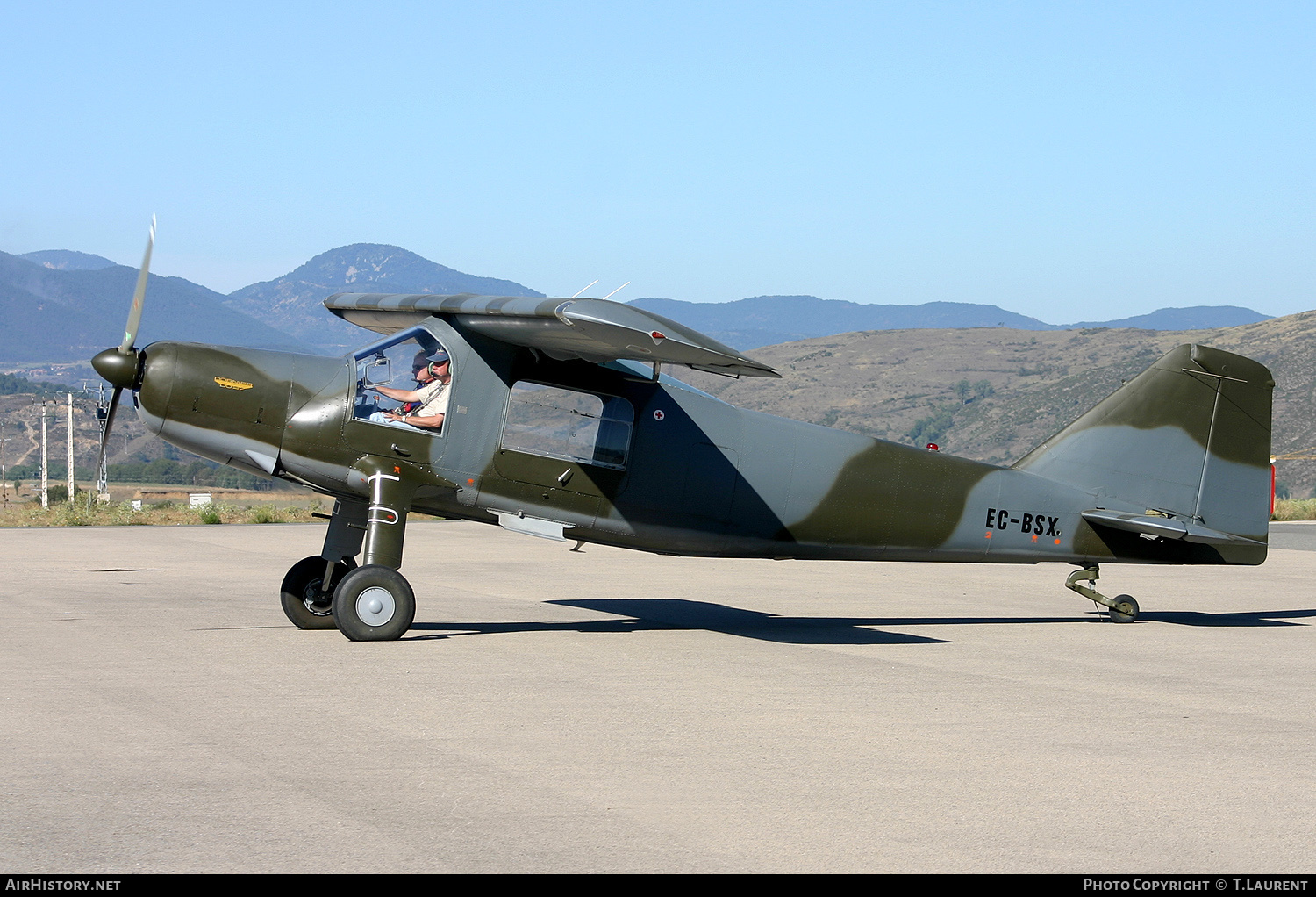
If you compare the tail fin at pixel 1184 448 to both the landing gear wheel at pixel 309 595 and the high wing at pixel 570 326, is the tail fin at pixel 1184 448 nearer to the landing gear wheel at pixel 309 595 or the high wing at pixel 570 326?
the high wing at pixel 570 326

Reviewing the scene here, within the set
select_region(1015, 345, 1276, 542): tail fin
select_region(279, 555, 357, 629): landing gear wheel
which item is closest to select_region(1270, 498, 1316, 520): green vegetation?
select_region(1015, 345, 1276, 542): tail fin

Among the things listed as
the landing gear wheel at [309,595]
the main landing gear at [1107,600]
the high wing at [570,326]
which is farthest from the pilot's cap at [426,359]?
the main landing gear at [1107,600]

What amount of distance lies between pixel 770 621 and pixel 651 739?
21.6ft

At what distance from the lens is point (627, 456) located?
11992 mm

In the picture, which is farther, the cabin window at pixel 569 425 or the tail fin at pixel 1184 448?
the tail fin at pixel 1184 448

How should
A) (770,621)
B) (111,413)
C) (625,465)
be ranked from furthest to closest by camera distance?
(770,621), (625,465), (111,413)

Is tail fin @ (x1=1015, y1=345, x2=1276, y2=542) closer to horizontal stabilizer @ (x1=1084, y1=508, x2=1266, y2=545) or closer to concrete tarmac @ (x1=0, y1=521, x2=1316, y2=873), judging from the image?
horizontal stabilizer @ (x1=1084, y1=508, x2=1266, y2=545)

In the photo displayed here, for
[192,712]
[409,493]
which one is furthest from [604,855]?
[409,493]

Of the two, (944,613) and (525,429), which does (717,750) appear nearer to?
(525,429)

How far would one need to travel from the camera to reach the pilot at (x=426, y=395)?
1145cm

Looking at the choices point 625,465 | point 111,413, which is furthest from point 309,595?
point 625,465

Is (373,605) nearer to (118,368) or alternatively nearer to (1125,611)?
(118,368)

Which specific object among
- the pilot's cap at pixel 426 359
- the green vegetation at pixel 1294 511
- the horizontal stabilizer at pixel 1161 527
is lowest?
the horizontal stabilizer at pixel 1161 527

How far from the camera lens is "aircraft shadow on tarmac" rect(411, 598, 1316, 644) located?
12172mm
